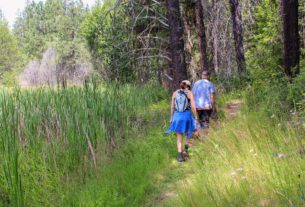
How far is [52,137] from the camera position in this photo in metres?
4.81

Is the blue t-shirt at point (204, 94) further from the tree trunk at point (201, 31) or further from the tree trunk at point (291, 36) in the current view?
the tree trunk at point (201, 31)

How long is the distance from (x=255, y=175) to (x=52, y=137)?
111 inches

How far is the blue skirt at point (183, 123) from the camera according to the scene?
20.2ft

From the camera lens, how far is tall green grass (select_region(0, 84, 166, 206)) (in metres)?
3.85

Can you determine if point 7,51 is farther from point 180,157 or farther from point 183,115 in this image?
point 180,157

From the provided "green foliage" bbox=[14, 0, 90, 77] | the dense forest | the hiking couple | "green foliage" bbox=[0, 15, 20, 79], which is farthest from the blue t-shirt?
"green foliage" bbox=[0, 15, 20, 79]

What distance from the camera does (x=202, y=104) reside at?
7773 millimetres

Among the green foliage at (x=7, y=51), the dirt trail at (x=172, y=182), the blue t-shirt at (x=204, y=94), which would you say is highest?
the green foliage at (x=7, y=51)

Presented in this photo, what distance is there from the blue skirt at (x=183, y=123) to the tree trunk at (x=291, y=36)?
7.60 feet

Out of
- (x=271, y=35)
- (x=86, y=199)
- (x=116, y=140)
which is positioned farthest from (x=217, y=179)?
(x=271, y=35)

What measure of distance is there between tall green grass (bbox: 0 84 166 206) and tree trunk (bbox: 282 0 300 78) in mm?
3606

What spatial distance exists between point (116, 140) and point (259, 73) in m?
4.49

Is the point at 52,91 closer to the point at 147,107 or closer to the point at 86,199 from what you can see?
the point at 86,199

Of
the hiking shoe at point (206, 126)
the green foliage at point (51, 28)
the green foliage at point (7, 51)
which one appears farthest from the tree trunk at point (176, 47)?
the green foliage at point (7, 51)
